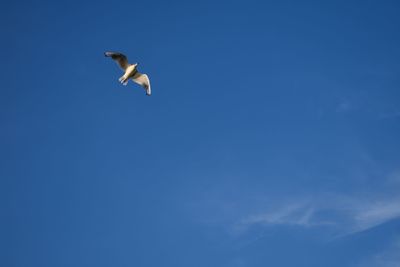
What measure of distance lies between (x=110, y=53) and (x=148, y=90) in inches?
116

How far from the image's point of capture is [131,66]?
31.0 metres

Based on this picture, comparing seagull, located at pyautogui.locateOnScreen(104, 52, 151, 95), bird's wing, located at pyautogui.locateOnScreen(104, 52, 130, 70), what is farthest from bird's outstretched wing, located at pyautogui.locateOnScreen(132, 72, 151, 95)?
bird's wing, located at pyautogui.locateOnScreen(104, 52, 130, 70)

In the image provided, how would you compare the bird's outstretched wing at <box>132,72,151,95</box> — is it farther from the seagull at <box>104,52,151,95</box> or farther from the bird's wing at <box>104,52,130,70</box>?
the bird's wing at <box>104,52,130,70</box>

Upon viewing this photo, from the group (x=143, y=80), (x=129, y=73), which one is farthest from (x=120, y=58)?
(x=143, y=80)

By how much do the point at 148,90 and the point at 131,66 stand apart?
1682 mm

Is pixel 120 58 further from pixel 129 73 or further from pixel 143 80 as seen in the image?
pixel 143 80

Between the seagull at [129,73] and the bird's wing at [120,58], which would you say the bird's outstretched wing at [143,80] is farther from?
the bird's wing at [120,58]

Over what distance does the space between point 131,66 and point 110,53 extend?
1329mm

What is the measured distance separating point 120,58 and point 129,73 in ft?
3.08

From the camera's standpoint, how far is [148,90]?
31.8 metres

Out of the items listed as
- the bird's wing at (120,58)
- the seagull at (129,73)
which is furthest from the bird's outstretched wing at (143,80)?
the bird's wing at (120,58)

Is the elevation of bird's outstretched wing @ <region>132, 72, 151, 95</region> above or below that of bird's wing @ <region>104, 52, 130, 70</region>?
below

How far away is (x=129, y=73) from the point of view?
31016mm

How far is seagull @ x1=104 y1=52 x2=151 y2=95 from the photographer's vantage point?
30625 mm
